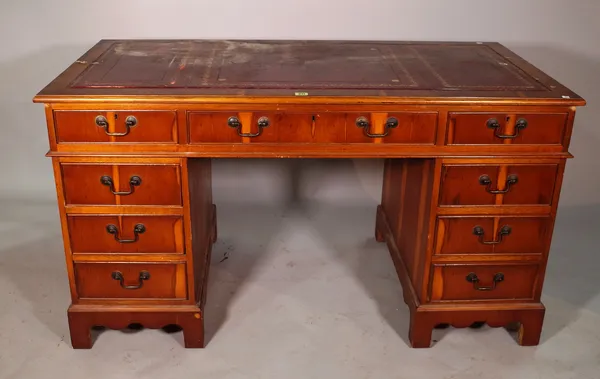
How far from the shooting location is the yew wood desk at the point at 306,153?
80.4 inches

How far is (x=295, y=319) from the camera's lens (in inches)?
99.9

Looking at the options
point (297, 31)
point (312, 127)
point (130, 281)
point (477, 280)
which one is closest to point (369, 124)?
point (312, 127)

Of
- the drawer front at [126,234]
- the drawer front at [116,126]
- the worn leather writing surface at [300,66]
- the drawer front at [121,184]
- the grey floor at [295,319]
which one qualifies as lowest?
the grey floor at [295,319]

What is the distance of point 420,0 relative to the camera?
300 cm

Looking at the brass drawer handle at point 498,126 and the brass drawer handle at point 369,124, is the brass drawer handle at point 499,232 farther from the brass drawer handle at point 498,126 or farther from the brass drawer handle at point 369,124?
the brass drawer handle at point 369,124

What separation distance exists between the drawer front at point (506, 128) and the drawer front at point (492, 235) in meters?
0.28

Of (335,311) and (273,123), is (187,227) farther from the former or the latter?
(335,311)

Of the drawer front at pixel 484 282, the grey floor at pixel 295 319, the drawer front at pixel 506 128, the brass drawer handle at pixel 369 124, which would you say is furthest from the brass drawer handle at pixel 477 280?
the brass drawer handle at pixel 369 124

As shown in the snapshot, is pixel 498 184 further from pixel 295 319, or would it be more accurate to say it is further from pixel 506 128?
pixel 295 319

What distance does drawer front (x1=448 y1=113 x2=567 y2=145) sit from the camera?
2.07 metres

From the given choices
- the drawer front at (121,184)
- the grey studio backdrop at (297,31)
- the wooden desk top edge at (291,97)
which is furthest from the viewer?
the grey studio backdrop at (297,31)

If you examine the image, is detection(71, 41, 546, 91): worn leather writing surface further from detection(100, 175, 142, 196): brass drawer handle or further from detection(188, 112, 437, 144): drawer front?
detection(100, 175, 142, 196): brass drawer handle

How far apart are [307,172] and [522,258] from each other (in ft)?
4.38

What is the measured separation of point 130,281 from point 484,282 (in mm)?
1216
